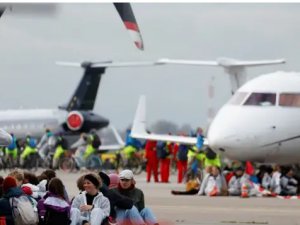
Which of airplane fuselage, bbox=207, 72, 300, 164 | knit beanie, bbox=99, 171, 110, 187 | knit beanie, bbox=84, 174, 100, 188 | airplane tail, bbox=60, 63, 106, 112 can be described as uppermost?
airplane tail, bbox=60, 63, 106, 112

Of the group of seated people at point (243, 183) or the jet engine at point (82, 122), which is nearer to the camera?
the group of seated people at point (243, 183)

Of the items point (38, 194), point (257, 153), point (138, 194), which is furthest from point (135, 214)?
point (257, 153)

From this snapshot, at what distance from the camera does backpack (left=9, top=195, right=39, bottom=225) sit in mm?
16016

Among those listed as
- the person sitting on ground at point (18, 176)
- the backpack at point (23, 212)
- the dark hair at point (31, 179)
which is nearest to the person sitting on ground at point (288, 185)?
the dark hair at point (31, 179)

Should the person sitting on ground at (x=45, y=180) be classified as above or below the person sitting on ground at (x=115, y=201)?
Answer: above

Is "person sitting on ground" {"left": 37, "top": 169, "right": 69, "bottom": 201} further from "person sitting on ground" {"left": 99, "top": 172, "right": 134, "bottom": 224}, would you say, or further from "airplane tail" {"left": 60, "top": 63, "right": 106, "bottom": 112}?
"airplane tail" {"left": 60, "top": 63, "right": 106, "bottom": 112}

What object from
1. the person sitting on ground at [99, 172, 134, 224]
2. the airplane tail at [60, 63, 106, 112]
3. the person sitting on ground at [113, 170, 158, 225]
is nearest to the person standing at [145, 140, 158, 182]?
the person sitting on ground at [113, 170, 158, 225]

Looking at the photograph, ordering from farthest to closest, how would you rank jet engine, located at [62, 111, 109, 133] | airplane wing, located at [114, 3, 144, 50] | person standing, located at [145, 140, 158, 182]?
jet engine, located at [62, 111, 109, 133]
person standing, located at [145, 140, 158, 182]
airplane wing, located at [114, 3, 144, 50]

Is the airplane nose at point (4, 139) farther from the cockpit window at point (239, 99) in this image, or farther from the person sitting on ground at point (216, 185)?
the cockpit window at point (239, 99)

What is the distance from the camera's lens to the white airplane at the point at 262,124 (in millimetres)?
29281

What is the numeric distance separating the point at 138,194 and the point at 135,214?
542mm

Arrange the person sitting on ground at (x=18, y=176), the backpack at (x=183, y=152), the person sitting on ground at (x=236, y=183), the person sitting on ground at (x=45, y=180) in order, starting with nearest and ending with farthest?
the person sitting on ground at (x=18, y=176) → the person sitting on ground at (x=45, y=180) → the person sitting on ground at (x=236, y=183) → the backpack at (x=183, y=152)

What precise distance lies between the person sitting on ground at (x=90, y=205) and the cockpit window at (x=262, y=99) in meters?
14.4

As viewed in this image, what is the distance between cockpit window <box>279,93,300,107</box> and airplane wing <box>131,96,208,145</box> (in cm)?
470
